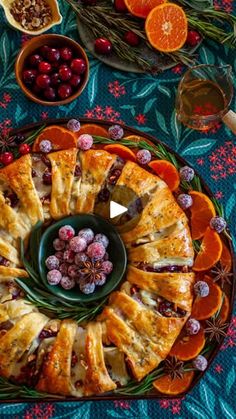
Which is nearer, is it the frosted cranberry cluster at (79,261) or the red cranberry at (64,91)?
the frosted cranberry cluster at (79,261)

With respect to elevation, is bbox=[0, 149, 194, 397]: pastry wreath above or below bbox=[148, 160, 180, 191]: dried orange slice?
below

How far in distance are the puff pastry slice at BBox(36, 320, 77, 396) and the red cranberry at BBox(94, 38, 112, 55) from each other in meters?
0.96

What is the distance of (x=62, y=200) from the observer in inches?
89.4

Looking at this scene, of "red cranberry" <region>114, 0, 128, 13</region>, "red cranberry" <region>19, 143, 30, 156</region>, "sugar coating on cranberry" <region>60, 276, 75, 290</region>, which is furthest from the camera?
"red cranberry" <region>114, 0, 128, 13</region>

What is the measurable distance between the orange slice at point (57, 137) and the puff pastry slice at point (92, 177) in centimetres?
11

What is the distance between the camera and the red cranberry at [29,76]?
7.81 feet

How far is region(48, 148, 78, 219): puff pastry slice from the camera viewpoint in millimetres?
2260

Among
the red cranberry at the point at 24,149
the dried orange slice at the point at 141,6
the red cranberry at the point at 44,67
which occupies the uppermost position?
the dried orange slice at the point at 141,6

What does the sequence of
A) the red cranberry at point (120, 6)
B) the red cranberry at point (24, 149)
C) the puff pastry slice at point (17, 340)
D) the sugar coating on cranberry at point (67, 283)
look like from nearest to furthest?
the puff pastry slice at point (17, 340)
the sugar coating on cranberry at point (67, 283)
the red cranberry at point (24, 149)
the red cranberry at point (120, 6)

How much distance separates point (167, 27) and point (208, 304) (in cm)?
96

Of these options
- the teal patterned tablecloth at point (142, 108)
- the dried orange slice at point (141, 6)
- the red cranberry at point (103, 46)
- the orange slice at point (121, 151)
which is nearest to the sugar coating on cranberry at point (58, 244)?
the orange slice at point (121, 151)

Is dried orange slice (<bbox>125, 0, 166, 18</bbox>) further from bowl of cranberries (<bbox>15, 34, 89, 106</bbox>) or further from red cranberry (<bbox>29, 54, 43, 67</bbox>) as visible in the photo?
red cranberry (<bbox>29, 54, 43, 67</bbox>)

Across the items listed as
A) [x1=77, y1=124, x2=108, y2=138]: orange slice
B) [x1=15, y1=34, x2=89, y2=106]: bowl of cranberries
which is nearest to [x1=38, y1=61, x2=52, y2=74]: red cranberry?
[x1=15, y1=34, x2=89, y2=106]: bowl of cranberries

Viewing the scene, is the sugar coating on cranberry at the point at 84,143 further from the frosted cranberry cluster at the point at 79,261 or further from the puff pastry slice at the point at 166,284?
the puff pastry slice at the point at 166,284
